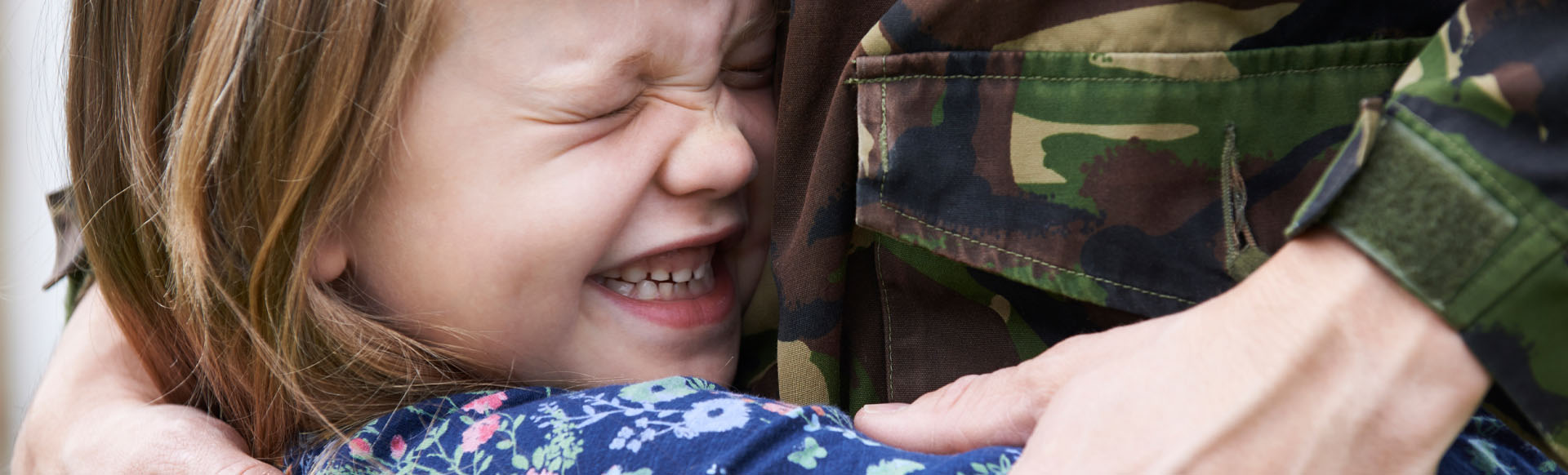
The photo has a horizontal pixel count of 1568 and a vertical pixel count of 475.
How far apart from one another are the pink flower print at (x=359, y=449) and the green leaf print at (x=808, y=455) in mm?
408

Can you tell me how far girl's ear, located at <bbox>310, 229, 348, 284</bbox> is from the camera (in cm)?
108

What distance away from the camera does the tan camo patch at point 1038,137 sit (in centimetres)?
85

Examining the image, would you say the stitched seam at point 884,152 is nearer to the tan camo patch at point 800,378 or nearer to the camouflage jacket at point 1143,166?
the camouflage jacket at point 1143,166

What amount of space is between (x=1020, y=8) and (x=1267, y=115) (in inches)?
8.4

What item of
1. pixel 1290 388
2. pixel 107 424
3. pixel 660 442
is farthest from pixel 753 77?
pixel 107 424

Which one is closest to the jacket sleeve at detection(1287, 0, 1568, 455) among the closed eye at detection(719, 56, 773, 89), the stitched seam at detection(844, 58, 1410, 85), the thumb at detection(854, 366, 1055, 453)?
the stitched seam at detection(844, 58, 1410, 85)

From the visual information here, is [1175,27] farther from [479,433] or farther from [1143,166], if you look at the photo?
[479,433]

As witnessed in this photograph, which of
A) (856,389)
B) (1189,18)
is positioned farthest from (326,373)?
(1189,18)

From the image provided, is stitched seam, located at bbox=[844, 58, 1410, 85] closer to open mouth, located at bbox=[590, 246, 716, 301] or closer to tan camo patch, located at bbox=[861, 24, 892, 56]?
tan camo patch, located at bbox=[861, 24, 892, 56]

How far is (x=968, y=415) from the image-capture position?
87cm

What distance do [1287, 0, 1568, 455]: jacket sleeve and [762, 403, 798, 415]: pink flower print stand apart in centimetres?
43

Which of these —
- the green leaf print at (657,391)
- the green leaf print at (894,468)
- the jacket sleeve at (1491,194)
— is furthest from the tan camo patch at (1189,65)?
the green leaf print at (657,391)

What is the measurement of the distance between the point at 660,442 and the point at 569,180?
1.07 feet

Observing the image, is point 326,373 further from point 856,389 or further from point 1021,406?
point 1021,406
